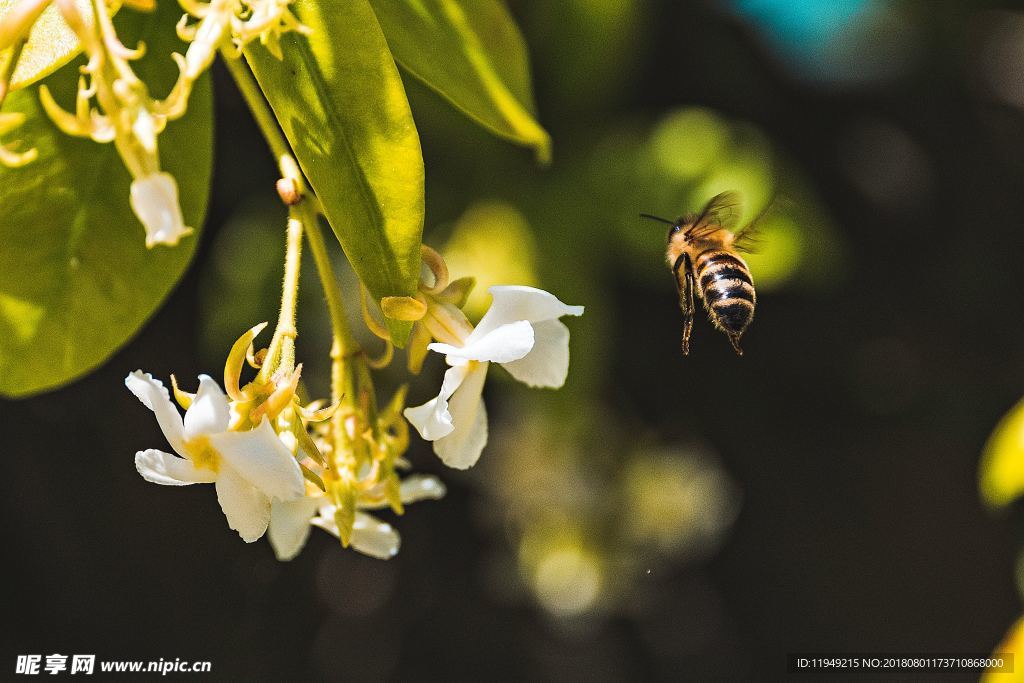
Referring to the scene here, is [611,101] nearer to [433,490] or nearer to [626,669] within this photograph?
[433,490]

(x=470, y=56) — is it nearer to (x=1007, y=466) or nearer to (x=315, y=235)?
(x=315, y=235)

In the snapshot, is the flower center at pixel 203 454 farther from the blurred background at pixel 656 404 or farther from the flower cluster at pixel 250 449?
the blurred background at pixel 656 404

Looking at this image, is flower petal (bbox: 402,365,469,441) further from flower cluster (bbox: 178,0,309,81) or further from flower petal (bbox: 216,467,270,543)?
flower cluster (bbox: 178,0,309,81)

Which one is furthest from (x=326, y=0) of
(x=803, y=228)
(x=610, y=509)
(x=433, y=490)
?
(x=610, y=509)

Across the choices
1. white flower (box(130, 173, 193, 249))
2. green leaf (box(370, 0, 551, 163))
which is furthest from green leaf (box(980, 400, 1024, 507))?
white flower (box(130, 173, 193, 249))

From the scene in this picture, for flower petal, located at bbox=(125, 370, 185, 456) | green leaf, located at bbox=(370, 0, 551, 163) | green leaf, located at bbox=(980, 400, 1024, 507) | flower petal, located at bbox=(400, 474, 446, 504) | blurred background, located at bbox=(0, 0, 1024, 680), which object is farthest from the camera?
blurred background, located at bbox=(0, 0, 1024, 680)

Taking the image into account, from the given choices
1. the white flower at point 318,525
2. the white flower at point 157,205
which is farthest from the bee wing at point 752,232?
the white flower at point 157,205

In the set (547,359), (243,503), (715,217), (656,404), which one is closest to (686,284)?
(715,217)
